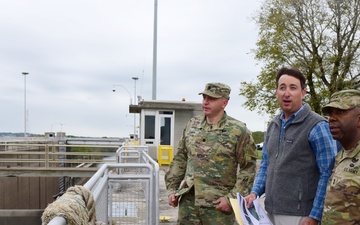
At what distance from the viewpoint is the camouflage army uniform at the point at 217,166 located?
302 centimetres

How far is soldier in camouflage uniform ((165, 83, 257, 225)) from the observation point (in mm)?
3014

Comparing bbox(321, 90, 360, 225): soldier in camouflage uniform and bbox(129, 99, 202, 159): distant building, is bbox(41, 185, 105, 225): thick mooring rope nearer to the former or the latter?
bbox(321, 90, 360, 225): soldier in camouflage uniform

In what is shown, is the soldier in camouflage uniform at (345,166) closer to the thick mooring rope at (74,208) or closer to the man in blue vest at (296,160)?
the man in blue vest at (296,160)

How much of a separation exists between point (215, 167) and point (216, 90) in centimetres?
61

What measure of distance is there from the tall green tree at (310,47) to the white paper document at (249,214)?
17.8 metres

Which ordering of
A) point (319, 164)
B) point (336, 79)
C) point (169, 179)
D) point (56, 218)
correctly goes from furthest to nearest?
point (336, 79), point (169, 179), point (319, 164), point (56, 218)

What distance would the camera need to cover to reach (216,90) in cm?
314

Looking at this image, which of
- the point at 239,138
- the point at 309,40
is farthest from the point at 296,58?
the point at 239,138

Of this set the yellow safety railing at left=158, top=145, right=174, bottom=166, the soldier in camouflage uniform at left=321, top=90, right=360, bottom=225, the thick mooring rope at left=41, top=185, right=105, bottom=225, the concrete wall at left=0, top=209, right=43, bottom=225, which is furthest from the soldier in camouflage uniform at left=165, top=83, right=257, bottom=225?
the yellow safety railing at left=158, top=145, right=174, bottom=166

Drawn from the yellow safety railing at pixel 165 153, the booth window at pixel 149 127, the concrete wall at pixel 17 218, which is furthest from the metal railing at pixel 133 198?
the booth window at pixel 149 127

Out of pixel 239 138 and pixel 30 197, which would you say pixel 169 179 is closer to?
pixel 239 138

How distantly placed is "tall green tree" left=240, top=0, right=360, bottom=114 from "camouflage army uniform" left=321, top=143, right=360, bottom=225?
18.2 meters

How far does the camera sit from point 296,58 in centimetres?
2100

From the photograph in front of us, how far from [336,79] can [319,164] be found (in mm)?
18551
